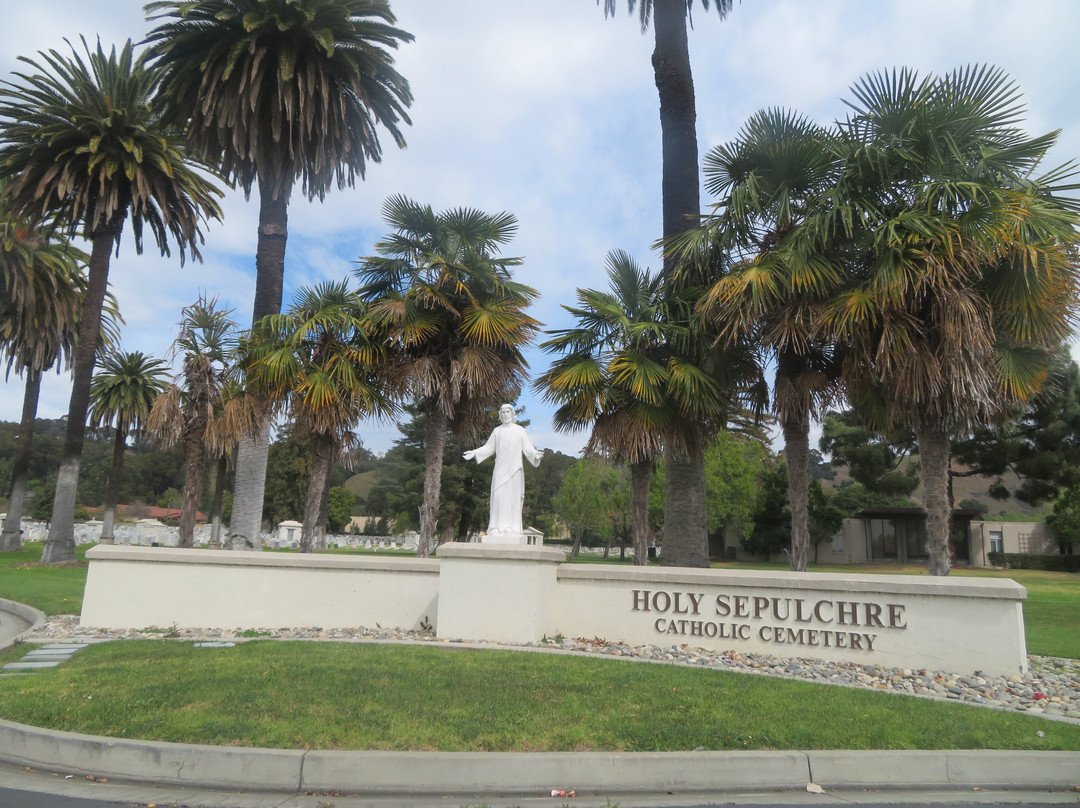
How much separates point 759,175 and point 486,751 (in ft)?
34.4

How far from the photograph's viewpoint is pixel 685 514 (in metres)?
14.0

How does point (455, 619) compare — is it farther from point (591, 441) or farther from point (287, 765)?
point (287, 765)

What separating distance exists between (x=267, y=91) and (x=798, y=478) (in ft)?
47.7

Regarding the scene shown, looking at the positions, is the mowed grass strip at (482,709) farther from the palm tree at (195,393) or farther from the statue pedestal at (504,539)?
the palm tree at (195,393)

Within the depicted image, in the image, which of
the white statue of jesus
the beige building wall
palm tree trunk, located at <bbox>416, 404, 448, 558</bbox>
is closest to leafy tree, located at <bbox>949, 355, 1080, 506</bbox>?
the beige building wall

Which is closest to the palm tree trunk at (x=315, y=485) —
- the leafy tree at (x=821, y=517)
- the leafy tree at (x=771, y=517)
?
the leafy tree at (x=771, y=517)

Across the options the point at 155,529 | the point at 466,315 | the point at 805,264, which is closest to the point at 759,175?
the point at 805,264

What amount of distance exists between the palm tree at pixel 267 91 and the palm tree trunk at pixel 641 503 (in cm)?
780

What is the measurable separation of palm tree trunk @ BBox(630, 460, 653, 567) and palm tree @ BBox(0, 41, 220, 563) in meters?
17.9

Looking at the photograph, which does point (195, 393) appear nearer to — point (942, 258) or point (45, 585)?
point (45, 585)

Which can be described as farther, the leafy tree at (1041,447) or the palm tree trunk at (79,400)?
the leafy tree at (1041,447)

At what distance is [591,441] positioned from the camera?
13.6 meters

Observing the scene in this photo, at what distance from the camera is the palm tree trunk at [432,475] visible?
15613mm

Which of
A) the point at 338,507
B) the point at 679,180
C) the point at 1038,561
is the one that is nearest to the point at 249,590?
the point at 679,180
